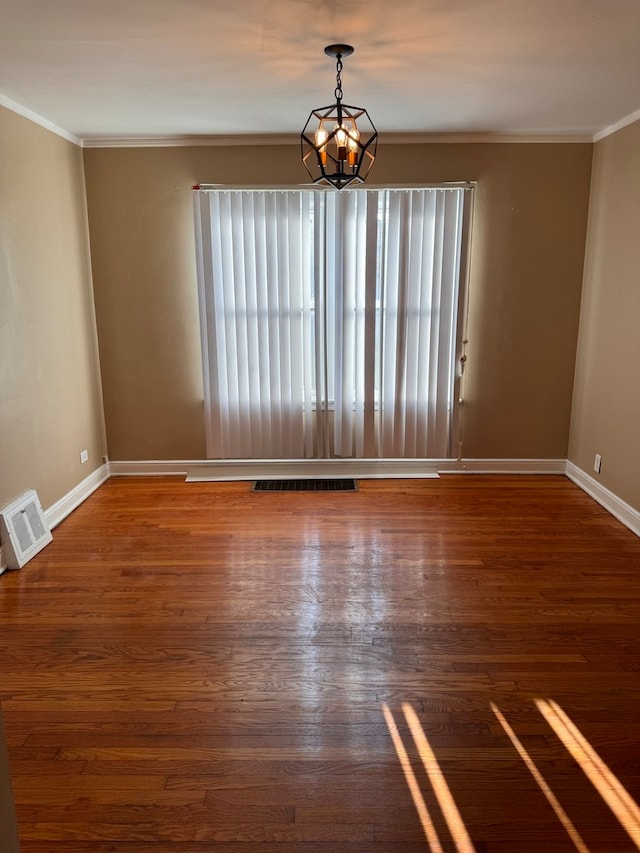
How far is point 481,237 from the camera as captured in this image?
4.48m

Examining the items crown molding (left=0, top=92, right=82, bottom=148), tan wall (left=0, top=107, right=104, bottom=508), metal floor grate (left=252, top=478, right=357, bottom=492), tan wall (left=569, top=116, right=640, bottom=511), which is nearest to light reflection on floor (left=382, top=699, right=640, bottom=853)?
tan wall (left=569, top=116, right=640, bottom=511)

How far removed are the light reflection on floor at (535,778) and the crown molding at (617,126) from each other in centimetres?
352

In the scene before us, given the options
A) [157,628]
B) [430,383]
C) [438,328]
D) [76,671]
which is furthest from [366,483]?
[76,671]

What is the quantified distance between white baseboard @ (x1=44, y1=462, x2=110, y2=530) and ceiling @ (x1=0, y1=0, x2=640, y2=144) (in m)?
2.45

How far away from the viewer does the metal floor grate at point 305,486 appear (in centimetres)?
459

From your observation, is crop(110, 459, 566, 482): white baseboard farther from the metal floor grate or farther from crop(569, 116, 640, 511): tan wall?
crop(569, 116, 640, 511): tan wall

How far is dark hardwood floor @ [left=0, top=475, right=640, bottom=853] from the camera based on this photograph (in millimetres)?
1795

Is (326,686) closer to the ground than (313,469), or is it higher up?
closer to the ground

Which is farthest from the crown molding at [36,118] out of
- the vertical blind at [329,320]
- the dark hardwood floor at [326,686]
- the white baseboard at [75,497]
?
the dark hardwood floor at [326,686]

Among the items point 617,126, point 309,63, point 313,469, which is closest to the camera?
point 309,63

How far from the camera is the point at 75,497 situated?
427 centimetres

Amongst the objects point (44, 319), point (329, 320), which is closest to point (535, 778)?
point (329, 320)

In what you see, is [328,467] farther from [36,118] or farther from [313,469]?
[36,118]

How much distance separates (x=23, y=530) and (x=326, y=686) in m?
2.11
